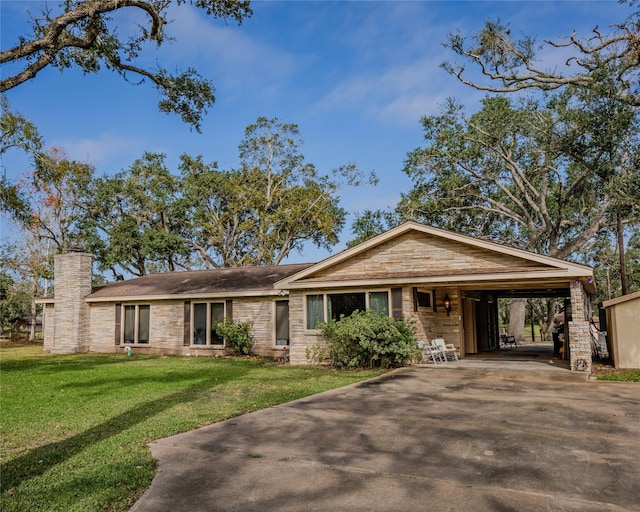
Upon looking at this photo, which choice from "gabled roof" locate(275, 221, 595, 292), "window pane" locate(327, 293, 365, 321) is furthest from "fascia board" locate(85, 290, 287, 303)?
"window pane" locate(327, 293, 365, 321)

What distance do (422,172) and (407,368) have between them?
1633 cm

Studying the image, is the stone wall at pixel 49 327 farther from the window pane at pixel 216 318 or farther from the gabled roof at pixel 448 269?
the gabled roof at pixel 448 269

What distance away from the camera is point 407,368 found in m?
12.8

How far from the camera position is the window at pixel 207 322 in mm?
18047

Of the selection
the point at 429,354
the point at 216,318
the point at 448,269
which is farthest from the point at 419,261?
the point at 216,318

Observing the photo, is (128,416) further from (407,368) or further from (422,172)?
(422,172)

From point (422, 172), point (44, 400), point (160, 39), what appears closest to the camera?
point (44, 400)

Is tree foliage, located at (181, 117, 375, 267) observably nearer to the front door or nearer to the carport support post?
the front door

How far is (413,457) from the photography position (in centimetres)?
507

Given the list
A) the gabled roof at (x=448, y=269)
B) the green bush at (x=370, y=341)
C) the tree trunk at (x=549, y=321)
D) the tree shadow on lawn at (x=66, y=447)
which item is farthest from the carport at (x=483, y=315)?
the tree trunk at (x=549, y=321)

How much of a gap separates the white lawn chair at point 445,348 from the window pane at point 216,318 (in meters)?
8.08

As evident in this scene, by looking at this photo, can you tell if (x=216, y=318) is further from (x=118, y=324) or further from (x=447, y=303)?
(x=447, y=303)

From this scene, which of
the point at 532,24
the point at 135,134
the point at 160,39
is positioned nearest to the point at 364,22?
the point at 160,39

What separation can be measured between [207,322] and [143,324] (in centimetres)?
343
